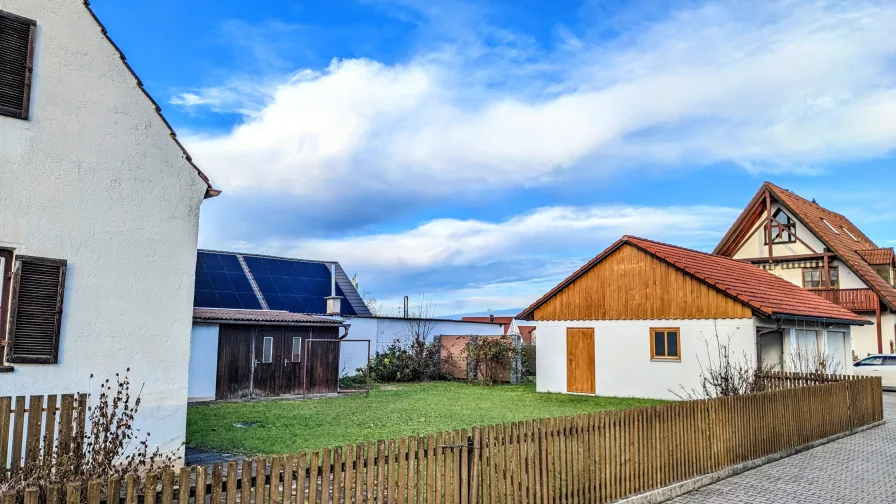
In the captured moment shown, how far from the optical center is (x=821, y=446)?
40.3 ft

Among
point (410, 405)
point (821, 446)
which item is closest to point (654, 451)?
point (821, 446)

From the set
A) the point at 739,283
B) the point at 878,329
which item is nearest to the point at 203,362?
the point at 739,283

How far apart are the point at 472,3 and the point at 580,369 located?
14.3 metres

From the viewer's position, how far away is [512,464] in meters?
6.57

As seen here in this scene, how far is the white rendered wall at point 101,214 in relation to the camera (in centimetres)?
789

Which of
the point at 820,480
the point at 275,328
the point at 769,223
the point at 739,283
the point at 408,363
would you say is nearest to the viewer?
the point at 820,480

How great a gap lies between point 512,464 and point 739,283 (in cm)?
1604

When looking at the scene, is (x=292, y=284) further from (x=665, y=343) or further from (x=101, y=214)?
(x=101, y=214)

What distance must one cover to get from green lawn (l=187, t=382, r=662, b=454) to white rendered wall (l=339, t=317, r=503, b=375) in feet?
15.8

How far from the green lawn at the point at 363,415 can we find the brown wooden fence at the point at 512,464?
3.69 metres

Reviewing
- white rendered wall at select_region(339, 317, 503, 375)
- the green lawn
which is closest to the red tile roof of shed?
the green lawn

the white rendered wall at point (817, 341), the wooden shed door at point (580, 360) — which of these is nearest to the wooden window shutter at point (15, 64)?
the wooden shed door at point (580, 360)

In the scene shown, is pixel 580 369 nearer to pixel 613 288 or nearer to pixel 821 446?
pixel 613 288

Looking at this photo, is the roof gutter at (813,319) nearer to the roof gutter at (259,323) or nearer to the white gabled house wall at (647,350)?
the white gabled house wall at (647,350)
